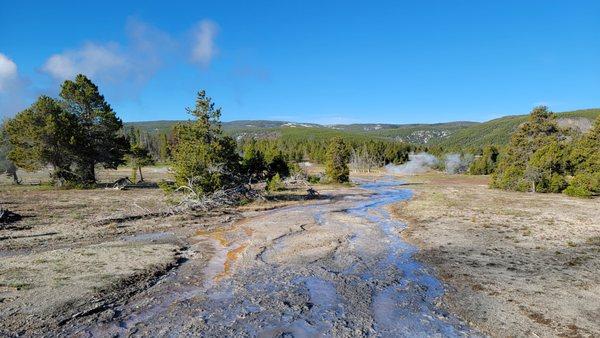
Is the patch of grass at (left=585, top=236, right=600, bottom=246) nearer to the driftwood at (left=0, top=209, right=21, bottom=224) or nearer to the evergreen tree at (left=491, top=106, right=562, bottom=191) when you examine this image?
the driftwood at (left=0, top=209, right=21, bottom=224)

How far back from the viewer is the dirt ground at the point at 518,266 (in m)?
13.4

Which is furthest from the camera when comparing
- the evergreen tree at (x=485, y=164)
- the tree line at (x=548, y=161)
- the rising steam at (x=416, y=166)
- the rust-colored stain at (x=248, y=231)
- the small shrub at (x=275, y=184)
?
the rising steam at (x=416, y=166)

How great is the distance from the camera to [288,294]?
51.8 ft

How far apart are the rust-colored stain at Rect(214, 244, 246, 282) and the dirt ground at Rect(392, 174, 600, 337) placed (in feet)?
31.5

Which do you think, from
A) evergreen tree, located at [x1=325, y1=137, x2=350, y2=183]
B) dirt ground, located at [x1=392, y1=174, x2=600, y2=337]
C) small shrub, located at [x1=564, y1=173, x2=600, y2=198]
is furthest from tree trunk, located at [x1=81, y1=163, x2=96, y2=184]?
small shrub, located at [x1=564, y1=173, x2=600, y2=198]

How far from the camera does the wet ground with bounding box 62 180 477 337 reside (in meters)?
12.6

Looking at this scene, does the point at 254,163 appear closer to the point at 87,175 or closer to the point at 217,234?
the point at 87,175

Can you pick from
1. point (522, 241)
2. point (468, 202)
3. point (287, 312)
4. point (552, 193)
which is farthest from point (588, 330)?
point (552, 193)

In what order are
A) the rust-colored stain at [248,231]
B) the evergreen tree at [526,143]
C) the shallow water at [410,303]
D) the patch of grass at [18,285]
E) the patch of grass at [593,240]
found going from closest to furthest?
1. the shallow water at [410,303]
2. the patch of grass at [18,285]
3. the patch of grass at [593,240]
4. the rust-colored stain at [248,231]
5. the evergreen tree at [526,143]

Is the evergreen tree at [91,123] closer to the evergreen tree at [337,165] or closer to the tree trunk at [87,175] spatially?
the tree trunk at [87,175]

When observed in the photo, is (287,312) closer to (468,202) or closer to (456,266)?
(456,266)

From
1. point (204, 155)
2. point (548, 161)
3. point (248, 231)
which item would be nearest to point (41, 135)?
point (204, 155)

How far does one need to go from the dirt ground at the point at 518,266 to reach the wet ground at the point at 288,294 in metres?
1.16

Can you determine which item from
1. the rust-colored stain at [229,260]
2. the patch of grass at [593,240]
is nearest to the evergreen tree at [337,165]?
the patch of grass at [593,240]
